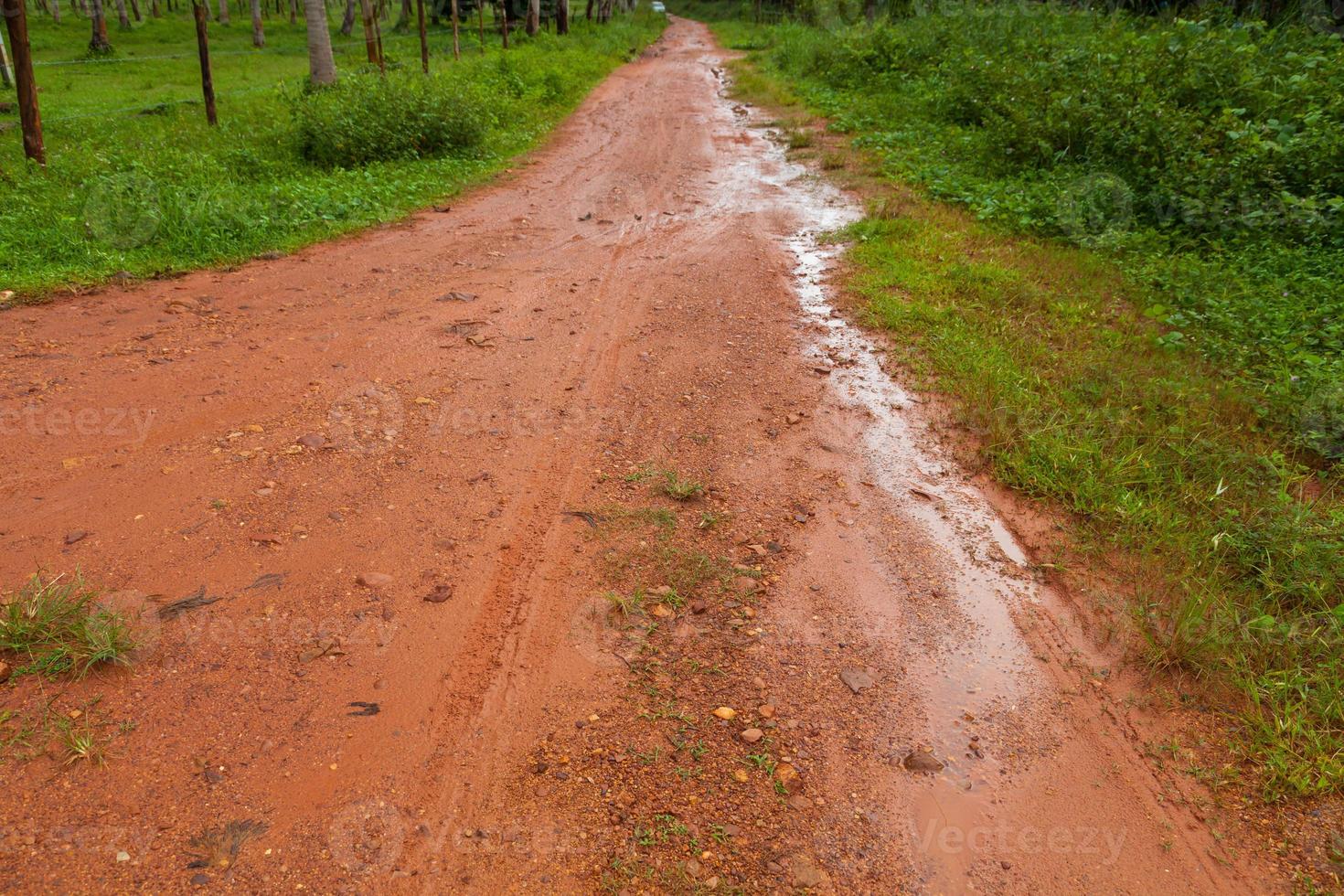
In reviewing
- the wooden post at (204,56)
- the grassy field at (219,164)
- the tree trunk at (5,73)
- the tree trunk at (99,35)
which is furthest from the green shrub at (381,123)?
the tree trunk at (99,35)

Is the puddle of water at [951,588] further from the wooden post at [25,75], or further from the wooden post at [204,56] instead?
the wooden post at [204,56]

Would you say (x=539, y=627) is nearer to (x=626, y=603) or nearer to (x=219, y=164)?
(x=626, y=603)

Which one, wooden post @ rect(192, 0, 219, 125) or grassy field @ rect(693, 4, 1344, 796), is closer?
grassy field @ rect(693, 4, 1344, 796)

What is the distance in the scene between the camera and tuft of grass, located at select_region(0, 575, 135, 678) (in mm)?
2824

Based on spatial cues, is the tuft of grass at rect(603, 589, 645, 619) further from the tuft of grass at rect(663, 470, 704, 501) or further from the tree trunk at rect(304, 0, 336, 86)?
the tree trunk at rect(304, 0, 336, 86)

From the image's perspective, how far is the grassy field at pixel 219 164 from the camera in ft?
22.4

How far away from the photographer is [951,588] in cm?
363

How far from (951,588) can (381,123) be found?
9.15 metres

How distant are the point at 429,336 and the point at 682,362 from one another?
68.4 inches

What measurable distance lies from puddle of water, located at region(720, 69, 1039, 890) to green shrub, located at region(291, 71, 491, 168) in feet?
20.0

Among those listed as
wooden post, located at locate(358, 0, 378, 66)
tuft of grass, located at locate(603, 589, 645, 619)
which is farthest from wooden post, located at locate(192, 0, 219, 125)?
tuft of grass, located at locate(603, 589, 645, 619)

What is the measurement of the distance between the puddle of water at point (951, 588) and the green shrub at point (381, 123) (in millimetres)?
6099

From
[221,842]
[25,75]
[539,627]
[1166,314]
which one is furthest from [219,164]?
[1166,314]

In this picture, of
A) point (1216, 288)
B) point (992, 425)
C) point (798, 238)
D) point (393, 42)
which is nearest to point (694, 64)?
point (393, 42)
